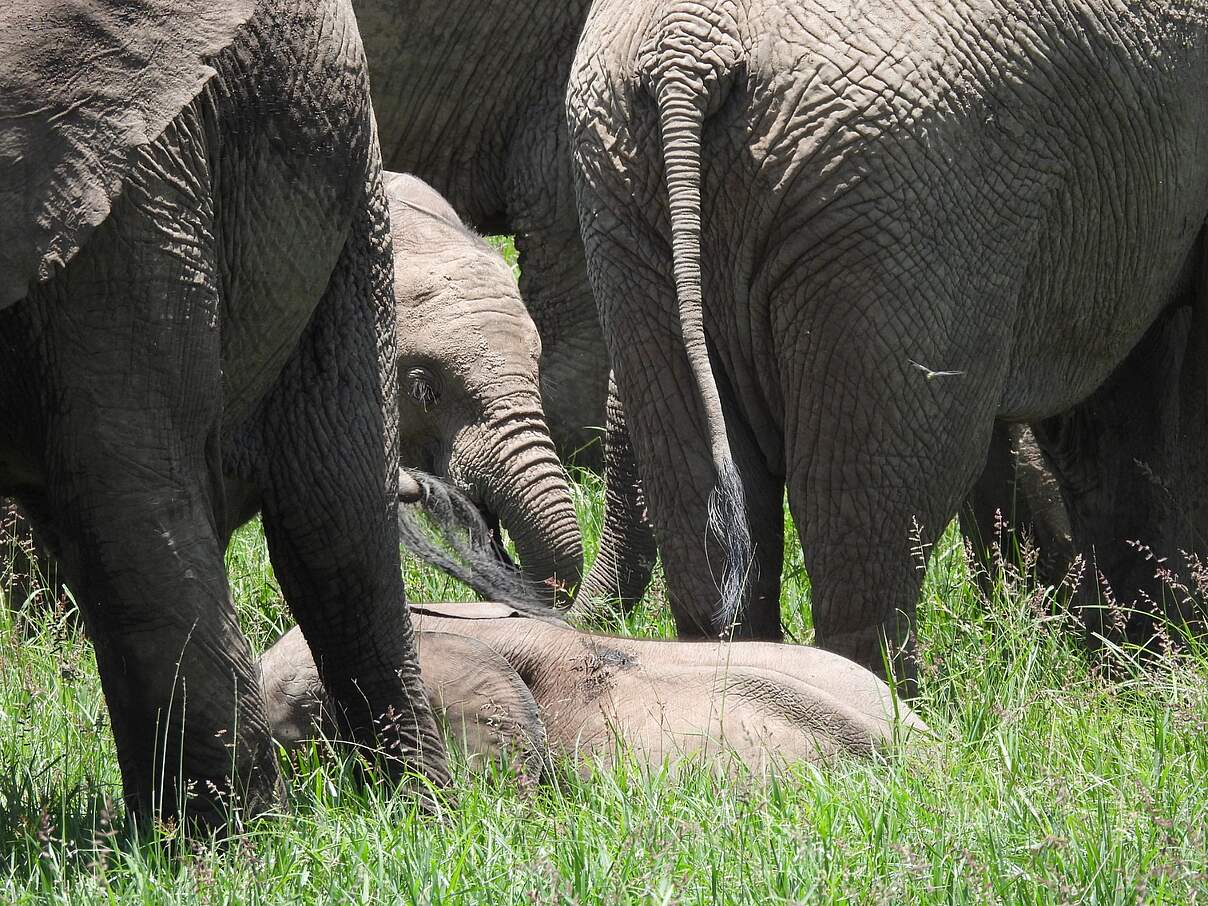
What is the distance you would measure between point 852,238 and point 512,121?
3.26 m

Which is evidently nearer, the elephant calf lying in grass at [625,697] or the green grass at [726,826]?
the green grass at [726,826]

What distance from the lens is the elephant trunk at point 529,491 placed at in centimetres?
556

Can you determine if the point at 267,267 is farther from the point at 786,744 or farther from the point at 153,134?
the point at 786,744

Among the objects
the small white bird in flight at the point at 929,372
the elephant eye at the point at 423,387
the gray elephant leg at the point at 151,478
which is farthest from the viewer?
the elephant eye at the point at 423,387

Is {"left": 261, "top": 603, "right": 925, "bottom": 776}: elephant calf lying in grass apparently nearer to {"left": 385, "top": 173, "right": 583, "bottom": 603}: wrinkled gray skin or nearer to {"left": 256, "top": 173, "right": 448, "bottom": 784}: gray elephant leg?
{"left": 256, "top": 173, "right": 448, "bottom": 784}: gray elephant leg

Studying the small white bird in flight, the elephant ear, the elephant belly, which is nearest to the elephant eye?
the small white bird in flight

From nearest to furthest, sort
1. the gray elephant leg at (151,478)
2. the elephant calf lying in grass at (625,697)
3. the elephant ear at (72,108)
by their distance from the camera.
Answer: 1. the elephant ear at (72,108)
2. the gray elephant leg at (151,478)
3. the elephant calf lying in grass at (625,697)

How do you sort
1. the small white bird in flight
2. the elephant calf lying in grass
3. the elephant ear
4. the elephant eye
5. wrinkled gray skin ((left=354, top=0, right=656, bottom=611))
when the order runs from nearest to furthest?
the elephant ear < the elephant calf lying in grass < the small white bird in flight < the elephant eye < wrinkled gray skin ((left=354, top=0, right=656, bottom=611))

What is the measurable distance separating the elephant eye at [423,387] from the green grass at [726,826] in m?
1.63

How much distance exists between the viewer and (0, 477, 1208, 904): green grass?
2.87 metres

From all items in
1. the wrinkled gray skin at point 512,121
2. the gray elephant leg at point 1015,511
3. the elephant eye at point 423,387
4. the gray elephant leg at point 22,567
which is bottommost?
the gray elephant leg at point 22,567

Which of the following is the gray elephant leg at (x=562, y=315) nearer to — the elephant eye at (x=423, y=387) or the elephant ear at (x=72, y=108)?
Answer: the elephant eye at (x=423, y=387)

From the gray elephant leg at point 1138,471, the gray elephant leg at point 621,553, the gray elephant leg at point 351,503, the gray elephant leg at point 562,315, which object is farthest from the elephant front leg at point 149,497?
the gray elephant leg at point 562,315

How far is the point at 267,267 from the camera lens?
3.34m
